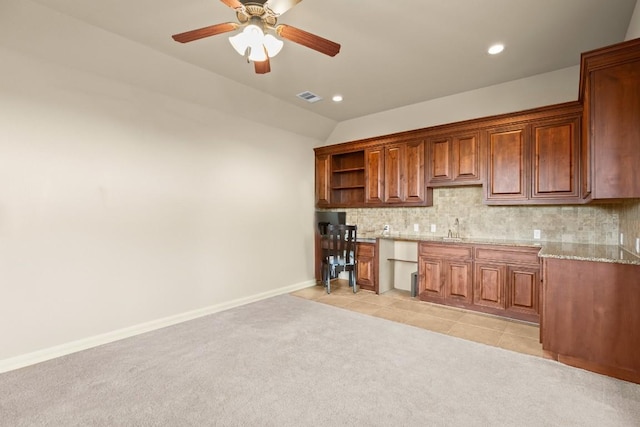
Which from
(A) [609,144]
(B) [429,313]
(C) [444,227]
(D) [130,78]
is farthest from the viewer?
(C) [444,227]

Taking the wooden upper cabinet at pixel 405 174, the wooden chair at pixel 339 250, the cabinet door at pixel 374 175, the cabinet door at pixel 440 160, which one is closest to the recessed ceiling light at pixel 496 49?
the cabinet door at pixel 440 160

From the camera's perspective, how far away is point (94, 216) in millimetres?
3055

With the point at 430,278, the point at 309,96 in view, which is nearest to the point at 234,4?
the point at 309,96

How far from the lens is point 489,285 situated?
12.4 ft

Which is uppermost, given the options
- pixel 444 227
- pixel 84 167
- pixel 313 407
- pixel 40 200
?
pixel 84 167

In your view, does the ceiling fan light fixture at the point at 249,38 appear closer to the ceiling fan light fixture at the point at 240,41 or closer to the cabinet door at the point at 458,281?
the ceiling fan light fixture at the point at 240,41

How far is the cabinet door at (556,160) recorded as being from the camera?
3414mm

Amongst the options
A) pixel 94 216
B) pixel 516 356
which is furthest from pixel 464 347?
pixel 94 216

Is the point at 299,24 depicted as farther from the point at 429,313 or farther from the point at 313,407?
the point at 429,313

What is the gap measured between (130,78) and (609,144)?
14.1ft

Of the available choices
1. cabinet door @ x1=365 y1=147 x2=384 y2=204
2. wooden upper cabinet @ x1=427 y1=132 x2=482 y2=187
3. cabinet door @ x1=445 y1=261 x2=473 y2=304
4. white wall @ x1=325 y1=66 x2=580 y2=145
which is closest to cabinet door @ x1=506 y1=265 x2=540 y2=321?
cabinet door @ x1=445 y1=261 x2=473 y2=304

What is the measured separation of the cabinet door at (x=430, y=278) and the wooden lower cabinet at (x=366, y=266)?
72 centimetres

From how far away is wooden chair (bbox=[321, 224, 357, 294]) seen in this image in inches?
186

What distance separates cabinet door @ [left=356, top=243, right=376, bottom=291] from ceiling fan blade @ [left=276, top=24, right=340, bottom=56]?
10.4 feet
